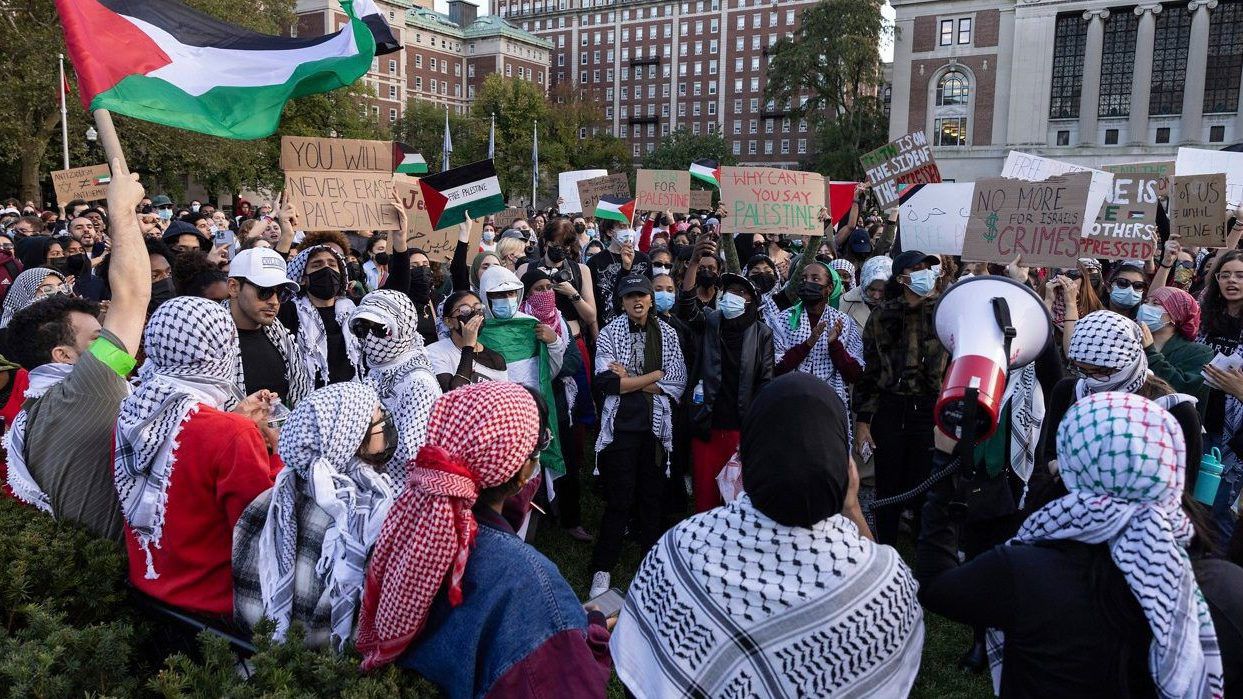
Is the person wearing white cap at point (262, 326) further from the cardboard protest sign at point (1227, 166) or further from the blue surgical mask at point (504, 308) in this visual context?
the cardboard protest sign at point (1227, 166)

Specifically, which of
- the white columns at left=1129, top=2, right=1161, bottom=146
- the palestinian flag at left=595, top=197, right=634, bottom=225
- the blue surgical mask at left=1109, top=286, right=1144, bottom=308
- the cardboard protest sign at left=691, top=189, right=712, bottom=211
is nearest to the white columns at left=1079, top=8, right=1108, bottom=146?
the white columns at left=1129, top=2, right=1161, bottom=146

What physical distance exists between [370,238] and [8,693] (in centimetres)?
729

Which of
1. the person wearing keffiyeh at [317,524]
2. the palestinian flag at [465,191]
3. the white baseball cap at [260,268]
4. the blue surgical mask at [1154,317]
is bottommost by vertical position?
the person wearing keffiyeh at [317,524]

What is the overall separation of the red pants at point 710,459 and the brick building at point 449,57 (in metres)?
87.9

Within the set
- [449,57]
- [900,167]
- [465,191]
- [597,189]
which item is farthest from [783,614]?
[449,57]

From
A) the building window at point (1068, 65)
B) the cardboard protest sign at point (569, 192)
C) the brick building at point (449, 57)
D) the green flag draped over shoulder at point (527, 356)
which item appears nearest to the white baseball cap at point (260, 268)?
the green flag draped over shoulder at point (527, 356)

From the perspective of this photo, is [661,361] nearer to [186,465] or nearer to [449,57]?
[186,465]

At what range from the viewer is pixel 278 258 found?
427 cm

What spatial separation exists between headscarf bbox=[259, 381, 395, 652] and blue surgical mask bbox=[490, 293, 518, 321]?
2.94m

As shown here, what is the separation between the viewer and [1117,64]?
5494cm

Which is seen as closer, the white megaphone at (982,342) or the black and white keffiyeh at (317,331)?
the white megaphone at (982,342)

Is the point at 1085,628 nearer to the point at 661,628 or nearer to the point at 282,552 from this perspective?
the point at 661,628

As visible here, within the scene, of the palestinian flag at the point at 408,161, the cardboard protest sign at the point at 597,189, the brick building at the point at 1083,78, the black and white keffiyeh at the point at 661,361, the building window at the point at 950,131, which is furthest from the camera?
the building window at the point at 950,131

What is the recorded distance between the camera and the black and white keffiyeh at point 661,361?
5.50 m
